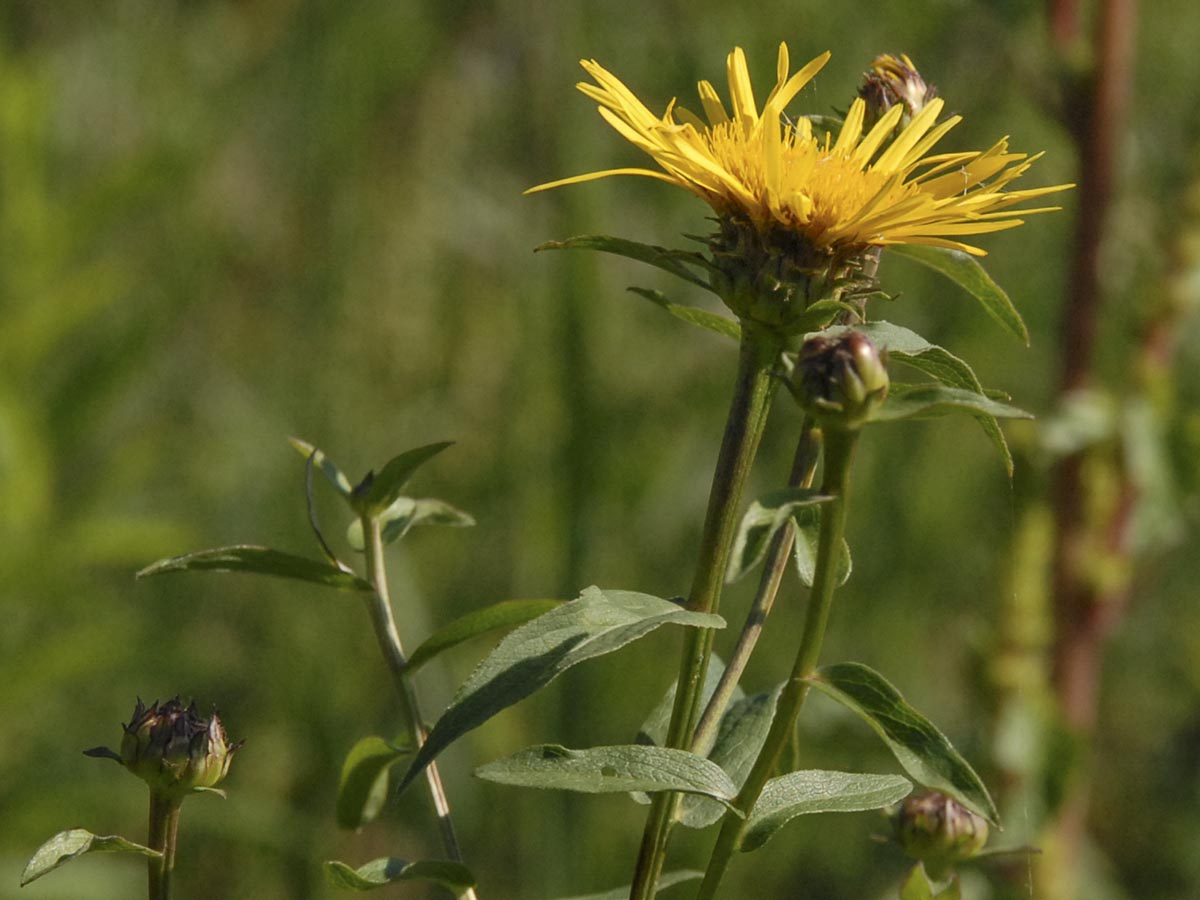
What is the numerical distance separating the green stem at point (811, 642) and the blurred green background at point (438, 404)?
1.01m

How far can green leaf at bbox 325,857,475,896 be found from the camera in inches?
22.7

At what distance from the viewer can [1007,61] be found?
5.62 ft

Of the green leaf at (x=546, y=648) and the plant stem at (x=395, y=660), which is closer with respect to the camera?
the green leaf at (x=546, y=648)

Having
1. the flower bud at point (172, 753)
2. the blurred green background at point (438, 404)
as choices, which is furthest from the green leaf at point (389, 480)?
the blurred green background at point (438, 404)

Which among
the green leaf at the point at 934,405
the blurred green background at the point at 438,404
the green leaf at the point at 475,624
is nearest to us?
the green leaf at the point at 934,405

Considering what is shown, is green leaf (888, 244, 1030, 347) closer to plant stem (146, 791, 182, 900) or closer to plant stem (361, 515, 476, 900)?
plant stem (361, 515, 476, 900)

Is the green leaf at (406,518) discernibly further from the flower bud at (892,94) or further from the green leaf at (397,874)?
the flower bud at (892,94)

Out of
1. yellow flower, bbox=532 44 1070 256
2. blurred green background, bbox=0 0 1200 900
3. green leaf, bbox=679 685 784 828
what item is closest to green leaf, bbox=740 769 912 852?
green leaf, bbox=679 685 784 828

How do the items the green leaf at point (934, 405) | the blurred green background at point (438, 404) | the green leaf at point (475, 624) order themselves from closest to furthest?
the green leaf at point (934, 405)
the green leaf at point (475, 624)
the blurred green background at point (438, 404)

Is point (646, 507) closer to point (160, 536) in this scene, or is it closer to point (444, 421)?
point (444, 421)

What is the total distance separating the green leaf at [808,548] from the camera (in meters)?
0.64

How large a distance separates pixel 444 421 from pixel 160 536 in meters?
0.89

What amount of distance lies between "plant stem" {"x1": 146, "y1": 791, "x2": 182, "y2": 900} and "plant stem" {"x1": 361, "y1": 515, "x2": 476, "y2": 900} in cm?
10

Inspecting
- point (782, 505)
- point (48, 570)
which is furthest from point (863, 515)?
point (782, 505)
